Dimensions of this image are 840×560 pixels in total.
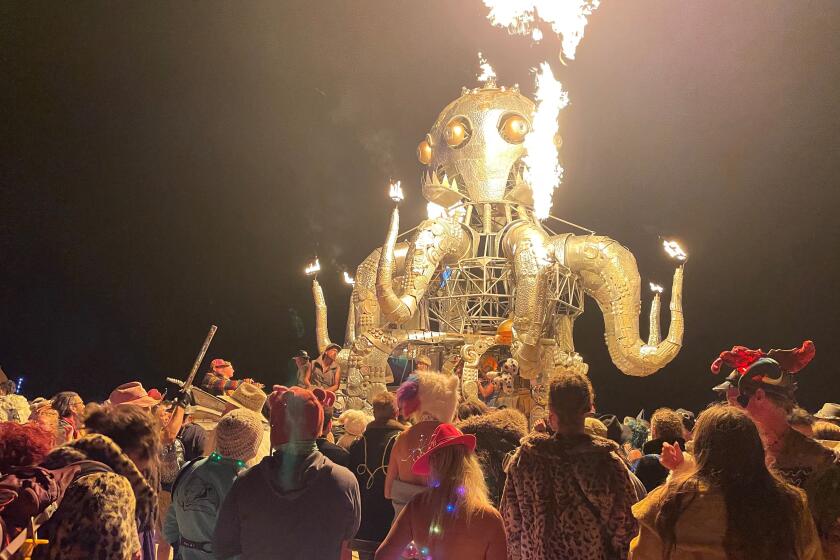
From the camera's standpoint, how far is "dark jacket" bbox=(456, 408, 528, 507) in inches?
156

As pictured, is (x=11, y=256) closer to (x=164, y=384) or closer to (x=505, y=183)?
(x=164, y=384)

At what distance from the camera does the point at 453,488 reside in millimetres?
2768

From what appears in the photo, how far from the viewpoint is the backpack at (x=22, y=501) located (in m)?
2.41

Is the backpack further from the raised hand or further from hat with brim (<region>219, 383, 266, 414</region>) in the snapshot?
→ hat with brim (<region>219, 383, 266, 414</region>)

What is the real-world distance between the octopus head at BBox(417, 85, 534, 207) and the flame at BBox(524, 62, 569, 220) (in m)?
0.23

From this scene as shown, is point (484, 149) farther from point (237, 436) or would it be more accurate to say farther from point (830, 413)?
point (237, 436)

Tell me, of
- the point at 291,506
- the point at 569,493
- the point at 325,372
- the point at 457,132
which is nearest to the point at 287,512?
the point at 291,506

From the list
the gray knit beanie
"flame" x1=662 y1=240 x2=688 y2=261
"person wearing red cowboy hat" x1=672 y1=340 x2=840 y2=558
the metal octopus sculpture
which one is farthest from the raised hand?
"flame" x1=662 y1=240 x2=688 y2=261

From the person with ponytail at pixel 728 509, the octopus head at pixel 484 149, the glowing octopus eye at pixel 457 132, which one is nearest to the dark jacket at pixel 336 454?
the person with ponytail at pixel 728 509

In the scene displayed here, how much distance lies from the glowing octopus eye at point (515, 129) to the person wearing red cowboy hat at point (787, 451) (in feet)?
39.6

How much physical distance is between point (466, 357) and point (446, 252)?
311 centimetres

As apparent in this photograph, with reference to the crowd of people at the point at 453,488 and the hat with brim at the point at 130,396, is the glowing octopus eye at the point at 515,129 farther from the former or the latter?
the hat with brim at the point at 130,396

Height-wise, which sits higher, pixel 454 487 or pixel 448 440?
pixel 448 440

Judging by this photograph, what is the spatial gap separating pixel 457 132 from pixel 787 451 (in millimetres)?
13325
